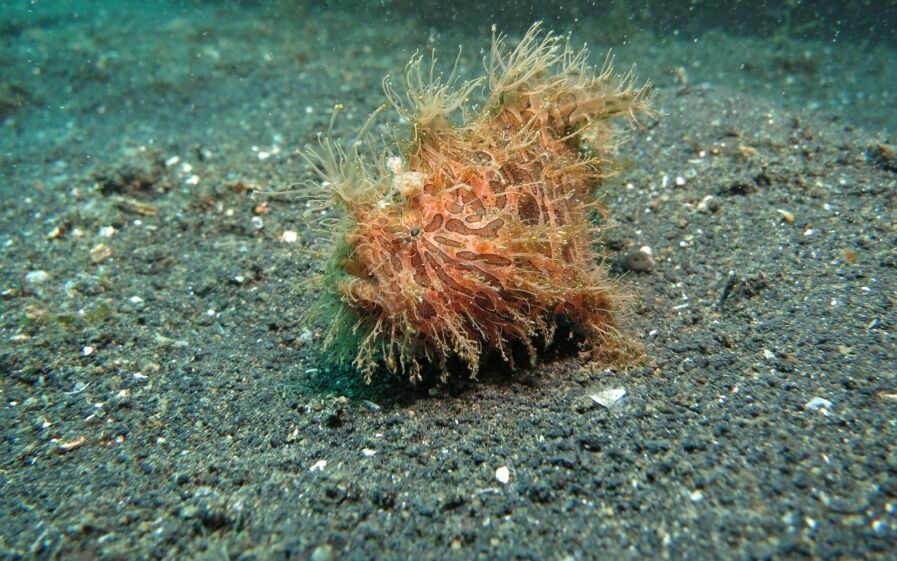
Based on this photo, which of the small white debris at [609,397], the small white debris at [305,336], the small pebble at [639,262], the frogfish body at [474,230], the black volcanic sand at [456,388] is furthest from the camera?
the small pebble at [639,262]

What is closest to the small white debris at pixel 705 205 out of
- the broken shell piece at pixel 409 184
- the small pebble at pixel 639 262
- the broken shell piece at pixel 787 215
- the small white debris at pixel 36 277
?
the broken shell piece at pixel 787 215

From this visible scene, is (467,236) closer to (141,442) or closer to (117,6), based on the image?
(141,442)

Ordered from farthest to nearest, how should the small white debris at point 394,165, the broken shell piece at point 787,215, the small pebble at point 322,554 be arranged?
the broken shell piece at point 787,215 < the small white debris at point 394,165 < the small pebble at point 322,554

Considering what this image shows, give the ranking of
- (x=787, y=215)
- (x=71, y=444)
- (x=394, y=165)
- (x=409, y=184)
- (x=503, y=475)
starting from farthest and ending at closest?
(x=787, y=215), (x=71, y=444), (x=394, y=165), (x=409, y=184), (x=503, y=475)

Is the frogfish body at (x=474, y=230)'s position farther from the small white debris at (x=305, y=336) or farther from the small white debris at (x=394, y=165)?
the small white debris at (x=305, y=336)

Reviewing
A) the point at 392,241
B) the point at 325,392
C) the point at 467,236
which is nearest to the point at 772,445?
the point at 467,236

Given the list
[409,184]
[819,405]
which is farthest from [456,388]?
[819,405]

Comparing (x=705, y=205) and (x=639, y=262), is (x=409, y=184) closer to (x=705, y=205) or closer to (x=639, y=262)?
(x=639, y=262)

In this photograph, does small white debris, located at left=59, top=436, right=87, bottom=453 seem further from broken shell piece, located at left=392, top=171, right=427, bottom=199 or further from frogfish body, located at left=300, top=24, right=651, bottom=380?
broken shell piece, located at left=392, top=171, right=427, bottom=199
